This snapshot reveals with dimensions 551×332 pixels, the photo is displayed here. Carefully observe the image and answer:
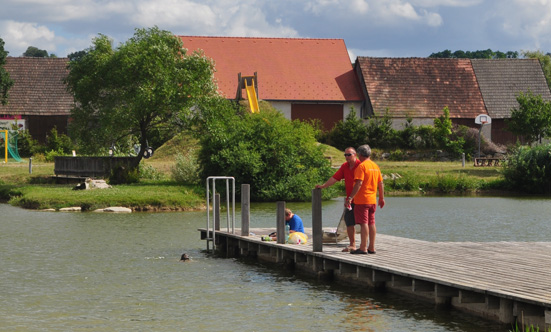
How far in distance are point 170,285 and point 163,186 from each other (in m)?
22.4

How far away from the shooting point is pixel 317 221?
18141mm

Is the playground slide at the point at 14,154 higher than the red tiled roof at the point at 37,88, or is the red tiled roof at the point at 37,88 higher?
the red tiled roof at the point at 37,88

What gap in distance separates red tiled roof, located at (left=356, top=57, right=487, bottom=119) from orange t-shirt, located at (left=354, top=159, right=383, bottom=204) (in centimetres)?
4626

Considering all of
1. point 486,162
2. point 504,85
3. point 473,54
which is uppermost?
point 473,54

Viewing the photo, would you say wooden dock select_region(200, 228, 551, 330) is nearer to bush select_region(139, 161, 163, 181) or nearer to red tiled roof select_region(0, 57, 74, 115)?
bush select_region(139, 161, 163, 181)

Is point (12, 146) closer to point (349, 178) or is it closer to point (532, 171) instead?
point (532, 171)

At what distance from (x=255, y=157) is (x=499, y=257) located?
23040 mm

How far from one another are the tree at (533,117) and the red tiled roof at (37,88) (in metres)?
30.5

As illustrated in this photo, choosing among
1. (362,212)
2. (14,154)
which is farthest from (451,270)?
(14,154)

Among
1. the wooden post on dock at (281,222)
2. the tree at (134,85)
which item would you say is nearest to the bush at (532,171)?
the tree at (134,85)

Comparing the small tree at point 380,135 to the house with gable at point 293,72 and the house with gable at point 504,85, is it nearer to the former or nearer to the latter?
the house with gable at point 293,72

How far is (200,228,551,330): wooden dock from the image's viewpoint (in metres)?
13.8

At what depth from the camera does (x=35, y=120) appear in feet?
218

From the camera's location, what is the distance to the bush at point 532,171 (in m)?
46.1
